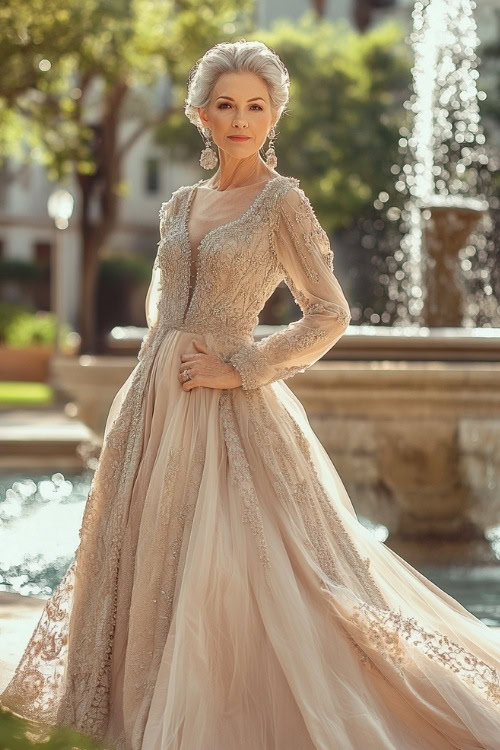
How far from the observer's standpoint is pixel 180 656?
131 inches

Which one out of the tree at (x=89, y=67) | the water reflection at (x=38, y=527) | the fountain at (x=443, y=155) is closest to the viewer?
the water reflection at (x=38, y=527)

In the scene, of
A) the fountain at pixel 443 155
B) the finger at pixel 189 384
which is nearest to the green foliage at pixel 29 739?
the finger at pixel 189 384

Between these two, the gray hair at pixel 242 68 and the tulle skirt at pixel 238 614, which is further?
the gray hair at pixel 242 68

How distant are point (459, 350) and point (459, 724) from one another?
4676 mm

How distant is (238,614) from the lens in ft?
11.2

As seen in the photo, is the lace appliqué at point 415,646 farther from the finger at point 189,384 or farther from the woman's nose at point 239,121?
the woman's nose at point 239,121

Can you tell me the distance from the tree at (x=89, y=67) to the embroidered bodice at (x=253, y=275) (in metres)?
13.4

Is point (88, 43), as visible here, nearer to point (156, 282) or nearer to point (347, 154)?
point (347, 154)

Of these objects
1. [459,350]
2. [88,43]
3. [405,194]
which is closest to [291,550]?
[459,350]

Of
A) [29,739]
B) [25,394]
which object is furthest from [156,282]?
[25,394]

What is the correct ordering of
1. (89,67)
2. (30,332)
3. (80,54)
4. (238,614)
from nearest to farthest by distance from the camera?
1. (238,614)
2. (80,54)
3. (89,67)
4. (30,332)

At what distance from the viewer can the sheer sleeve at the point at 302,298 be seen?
3.67 metres

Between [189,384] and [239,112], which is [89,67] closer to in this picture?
[239,112]

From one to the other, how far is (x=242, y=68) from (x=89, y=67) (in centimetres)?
1566
